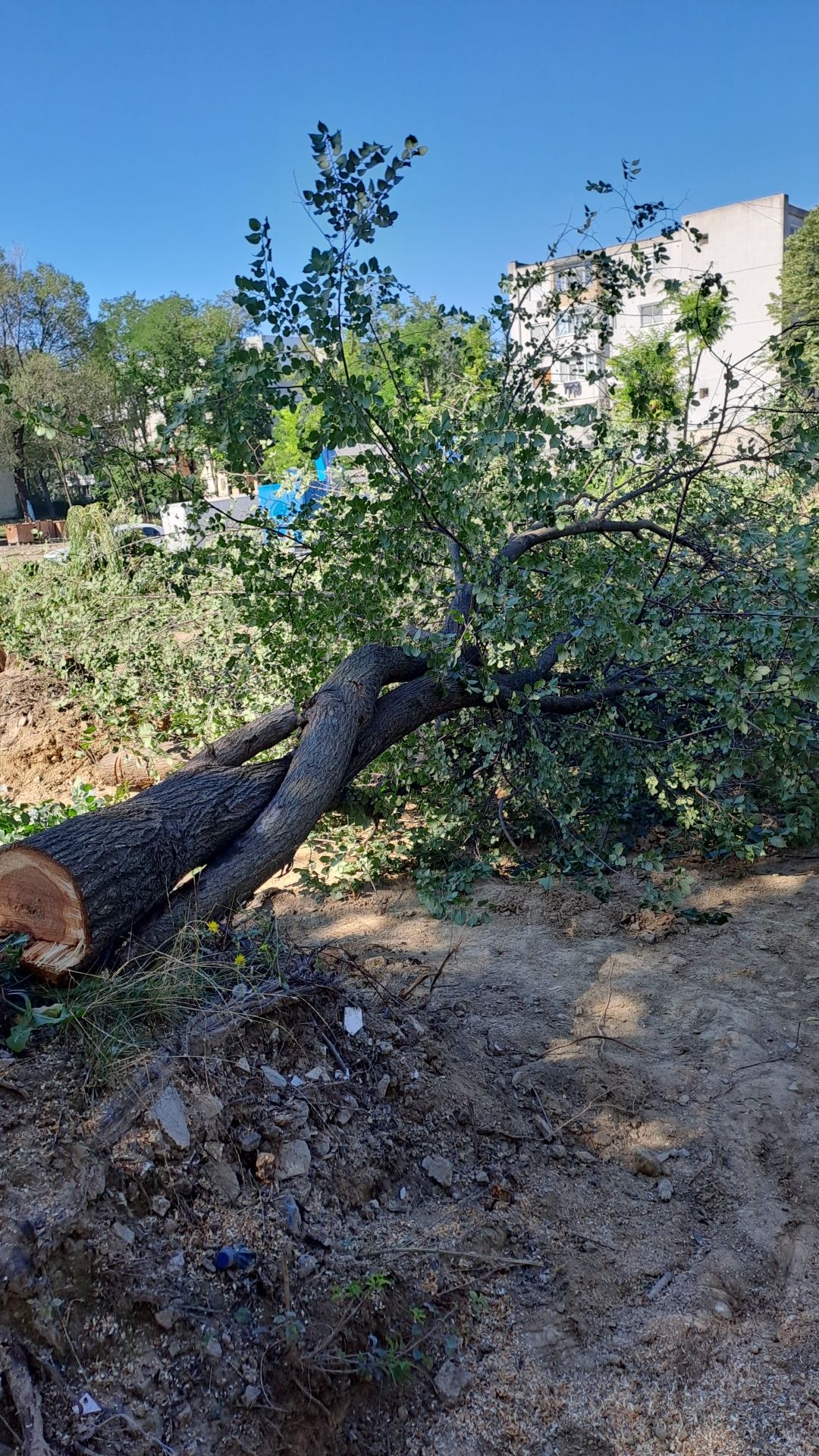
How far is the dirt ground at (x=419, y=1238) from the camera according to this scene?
2148 millimetres

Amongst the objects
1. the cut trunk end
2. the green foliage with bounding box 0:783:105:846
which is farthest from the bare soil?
the cut trunk end

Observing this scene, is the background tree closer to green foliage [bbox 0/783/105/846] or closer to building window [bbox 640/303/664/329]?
building window [bbox 640/303/664/329]

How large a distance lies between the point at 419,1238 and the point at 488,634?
2164 mm

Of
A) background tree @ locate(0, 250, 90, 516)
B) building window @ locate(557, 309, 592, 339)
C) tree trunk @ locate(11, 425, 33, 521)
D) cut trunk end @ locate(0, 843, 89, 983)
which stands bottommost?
cut trunk end @ locate(0, 843, 89, 983)

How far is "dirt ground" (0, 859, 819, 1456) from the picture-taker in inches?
84.6

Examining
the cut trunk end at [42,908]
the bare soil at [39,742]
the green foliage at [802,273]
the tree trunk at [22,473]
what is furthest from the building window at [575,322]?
the tree trunk at [22,473]

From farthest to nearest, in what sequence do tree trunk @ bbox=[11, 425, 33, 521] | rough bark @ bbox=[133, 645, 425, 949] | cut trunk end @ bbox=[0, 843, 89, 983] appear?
tree trunk @ bbox=[11, 425, 33, 521] < rough bark @ bbox=[133, 645, 425, 949] < cut trunk end @ bbox=[0, 843, 89, 983]

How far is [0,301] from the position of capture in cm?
3694

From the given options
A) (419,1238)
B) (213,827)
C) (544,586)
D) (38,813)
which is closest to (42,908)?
(213,827)

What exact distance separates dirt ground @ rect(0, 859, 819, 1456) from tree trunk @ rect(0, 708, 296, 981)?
1.38ft

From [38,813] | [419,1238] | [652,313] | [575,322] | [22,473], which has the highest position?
[22,473]

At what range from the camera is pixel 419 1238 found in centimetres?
267

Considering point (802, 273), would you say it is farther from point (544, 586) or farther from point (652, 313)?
point (544, 586)

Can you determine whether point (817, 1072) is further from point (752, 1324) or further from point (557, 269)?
point (557, 269)
